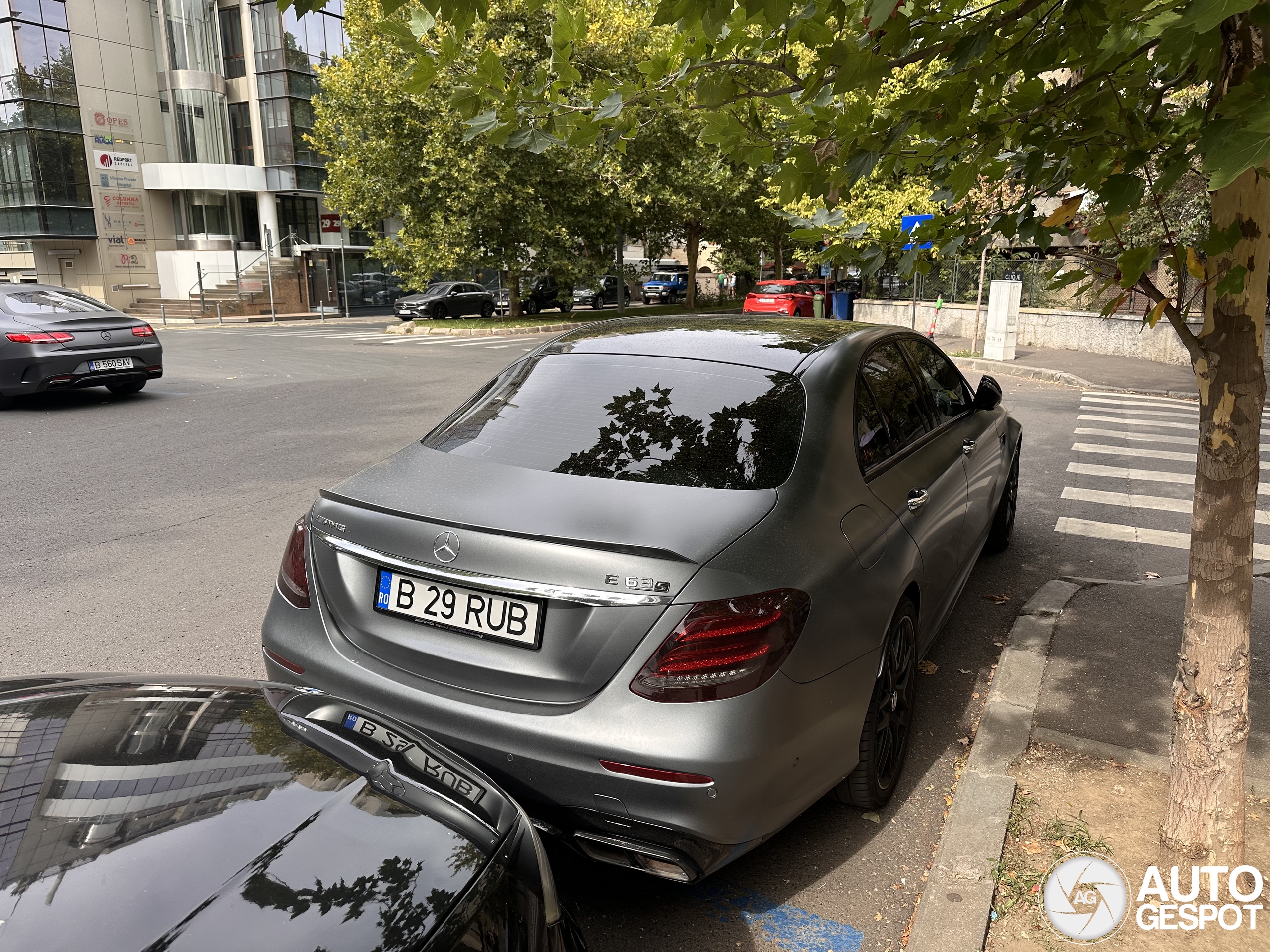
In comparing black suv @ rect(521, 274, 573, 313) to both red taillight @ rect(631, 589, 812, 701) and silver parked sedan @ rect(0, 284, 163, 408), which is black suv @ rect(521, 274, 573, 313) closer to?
silver parked sedan @ rect(0, 284, 163, 408)

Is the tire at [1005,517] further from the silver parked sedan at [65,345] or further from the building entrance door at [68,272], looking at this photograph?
the building entrance door at [68,272]

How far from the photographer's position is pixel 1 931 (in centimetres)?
133

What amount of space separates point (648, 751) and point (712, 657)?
0.28 meters

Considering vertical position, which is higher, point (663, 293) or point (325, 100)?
point (325, 100)

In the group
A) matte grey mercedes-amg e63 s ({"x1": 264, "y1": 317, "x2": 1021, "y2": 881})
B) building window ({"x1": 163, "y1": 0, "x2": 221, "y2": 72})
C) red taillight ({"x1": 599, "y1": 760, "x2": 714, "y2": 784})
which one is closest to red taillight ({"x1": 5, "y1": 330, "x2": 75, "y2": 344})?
matte grey mercedes-amg e63 s ({"x1": 264, "y1": 317, "x2": 1021, "y2": 881})

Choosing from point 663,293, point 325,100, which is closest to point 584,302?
point 663,293

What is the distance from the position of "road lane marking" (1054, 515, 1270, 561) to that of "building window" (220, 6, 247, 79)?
137ft

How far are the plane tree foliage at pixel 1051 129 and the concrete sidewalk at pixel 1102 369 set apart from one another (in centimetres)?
1324

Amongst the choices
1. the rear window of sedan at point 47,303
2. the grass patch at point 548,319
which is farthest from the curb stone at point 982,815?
the grass patch at point 548,319

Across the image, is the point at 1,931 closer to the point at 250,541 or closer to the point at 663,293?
the point at 250,541

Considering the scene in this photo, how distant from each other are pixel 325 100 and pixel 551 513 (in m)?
30.4

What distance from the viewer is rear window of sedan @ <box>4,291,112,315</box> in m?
→ 11.1

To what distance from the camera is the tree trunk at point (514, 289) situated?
99.1ft
